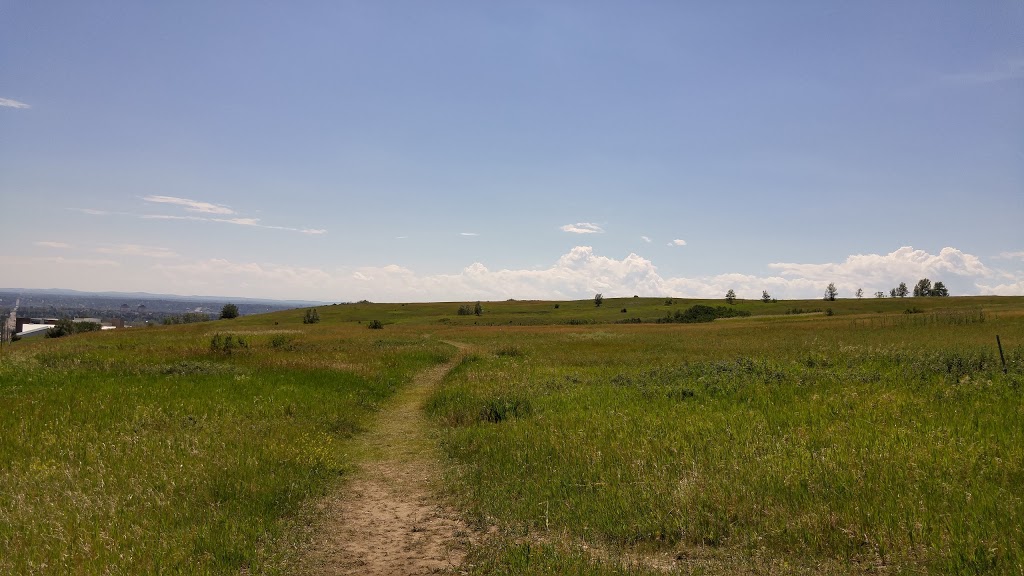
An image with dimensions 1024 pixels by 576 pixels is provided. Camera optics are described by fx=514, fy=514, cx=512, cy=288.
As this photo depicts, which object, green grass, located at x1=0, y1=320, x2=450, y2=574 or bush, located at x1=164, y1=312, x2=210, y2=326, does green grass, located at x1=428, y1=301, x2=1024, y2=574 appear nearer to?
green grass, located at x1=0, y1=320, x2=450, y2=574

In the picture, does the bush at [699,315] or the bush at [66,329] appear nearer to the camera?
the bush at [66,329]

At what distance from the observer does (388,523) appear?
8.38m

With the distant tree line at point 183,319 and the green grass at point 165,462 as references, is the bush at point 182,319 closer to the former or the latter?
the distant tree line at point 183,319

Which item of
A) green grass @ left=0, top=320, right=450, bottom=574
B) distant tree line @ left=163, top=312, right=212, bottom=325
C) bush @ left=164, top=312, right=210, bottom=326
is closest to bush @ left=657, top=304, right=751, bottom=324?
green grass @ left=0, top=320, right=450, bottom=574

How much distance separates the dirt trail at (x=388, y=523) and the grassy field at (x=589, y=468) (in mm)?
453

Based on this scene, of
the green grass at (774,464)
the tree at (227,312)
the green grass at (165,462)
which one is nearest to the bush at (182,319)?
the tree at (227,312)

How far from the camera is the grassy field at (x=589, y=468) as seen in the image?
6480 millimetres

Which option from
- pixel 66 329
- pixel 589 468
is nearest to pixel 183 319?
pixel 66 329

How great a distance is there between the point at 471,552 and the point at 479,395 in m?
10.8

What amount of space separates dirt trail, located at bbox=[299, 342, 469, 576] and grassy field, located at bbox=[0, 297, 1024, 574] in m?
0.45

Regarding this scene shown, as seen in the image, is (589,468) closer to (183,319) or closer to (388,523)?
(388,523)

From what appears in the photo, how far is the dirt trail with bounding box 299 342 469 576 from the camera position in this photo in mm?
6895

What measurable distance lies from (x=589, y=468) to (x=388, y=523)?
3.77 meters

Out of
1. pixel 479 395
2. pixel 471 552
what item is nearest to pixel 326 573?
pixel 471 552
